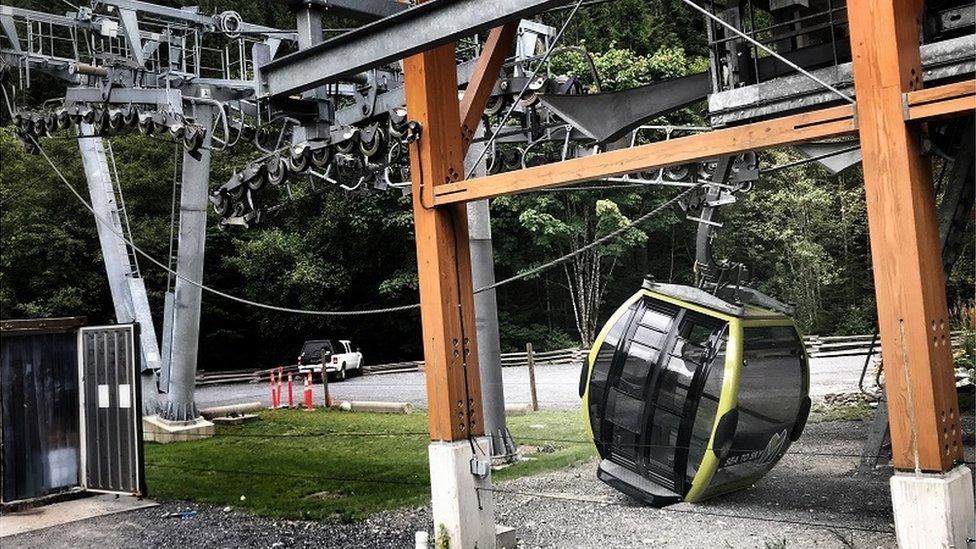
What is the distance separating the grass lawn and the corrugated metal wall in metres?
1.28

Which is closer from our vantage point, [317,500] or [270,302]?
[317,500]

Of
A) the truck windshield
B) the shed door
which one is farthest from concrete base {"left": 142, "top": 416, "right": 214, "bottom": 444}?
the truck windshield

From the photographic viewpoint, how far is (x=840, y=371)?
18641 mm

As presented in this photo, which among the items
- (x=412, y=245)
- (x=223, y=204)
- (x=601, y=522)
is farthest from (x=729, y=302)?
(x=412, y=245)

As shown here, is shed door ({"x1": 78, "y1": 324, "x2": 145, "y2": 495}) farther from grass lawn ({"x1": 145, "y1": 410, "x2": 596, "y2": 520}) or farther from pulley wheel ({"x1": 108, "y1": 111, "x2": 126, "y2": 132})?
pulley wheel ({"x1": 108, "y1": 111, "x2": 126, "y2": 132})

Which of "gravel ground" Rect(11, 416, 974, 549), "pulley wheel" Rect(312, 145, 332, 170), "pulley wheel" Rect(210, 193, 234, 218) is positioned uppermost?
"pulley wheel" Rect(312, 145, 332, 170)

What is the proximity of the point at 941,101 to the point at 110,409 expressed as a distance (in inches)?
394

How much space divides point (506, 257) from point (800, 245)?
8877 mm

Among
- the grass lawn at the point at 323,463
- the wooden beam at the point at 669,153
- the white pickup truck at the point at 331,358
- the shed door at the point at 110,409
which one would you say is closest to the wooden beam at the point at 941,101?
the wooden beam at the point at 669,153

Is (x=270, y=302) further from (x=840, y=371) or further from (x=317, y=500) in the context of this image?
(x=317, y=500)

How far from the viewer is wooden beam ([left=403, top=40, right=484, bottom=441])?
24.3ft

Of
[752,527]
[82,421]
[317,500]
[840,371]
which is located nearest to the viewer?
[752,527]

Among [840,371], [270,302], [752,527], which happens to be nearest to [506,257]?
[270,302]

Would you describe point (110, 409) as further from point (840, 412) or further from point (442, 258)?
point (840, 412)
